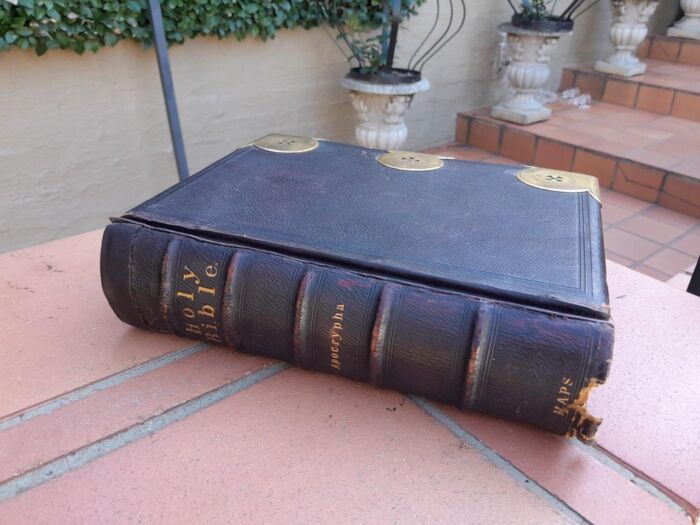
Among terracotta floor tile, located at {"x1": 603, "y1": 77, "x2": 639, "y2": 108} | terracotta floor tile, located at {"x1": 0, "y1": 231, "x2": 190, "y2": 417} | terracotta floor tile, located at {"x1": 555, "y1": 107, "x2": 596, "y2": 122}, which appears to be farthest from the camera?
terracotta floor tile, located at {"x1": 603, "y1": 77, "x2": 639, "y2": 108}

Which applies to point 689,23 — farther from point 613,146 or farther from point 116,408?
point 116,408

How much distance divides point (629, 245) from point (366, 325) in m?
1.34

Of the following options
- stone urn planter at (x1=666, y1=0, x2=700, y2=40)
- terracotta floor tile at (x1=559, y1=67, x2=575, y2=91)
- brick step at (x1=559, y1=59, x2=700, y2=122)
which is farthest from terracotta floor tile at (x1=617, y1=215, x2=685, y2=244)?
stone urn planter at (x1=666, y1=0, x2=700, y2=40)

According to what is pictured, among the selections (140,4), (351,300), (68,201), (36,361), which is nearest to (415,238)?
(351,300)


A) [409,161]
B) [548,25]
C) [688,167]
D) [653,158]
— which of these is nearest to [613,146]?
[653,158]

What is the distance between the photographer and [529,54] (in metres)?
2.15

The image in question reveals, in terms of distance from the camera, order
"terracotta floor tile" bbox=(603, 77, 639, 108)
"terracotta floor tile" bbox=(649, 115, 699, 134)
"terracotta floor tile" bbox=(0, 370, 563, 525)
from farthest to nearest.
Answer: "terracotta floor tile" bbox=(603, 77, 639, 108)
"terracotta floor tile" bbox=(649, 115, 699, 134)
"terracotta floor tile" bbox=(0, 370, 563, 525)

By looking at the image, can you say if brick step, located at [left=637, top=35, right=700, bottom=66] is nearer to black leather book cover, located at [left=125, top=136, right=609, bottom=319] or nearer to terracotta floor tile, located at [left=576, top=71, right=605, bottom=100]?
terracotta floor tile, located at [left=576, top=71, right=605, bottom=100]

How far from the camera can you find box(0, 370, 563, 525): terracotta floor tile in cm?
45

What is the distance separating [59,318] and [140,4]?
1012 mm

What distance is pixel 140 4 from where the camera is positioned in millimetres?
1366

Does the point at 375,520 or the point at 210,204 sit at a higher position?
the point at 210,204

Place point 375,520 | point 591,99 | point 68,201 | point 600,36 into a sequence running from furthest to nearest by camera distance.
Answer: point 600,36, point 591,99, point 68,201, point 375,520

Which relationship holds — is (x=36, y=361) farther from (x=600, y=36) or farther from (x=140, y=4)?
(x=600, y=36)
